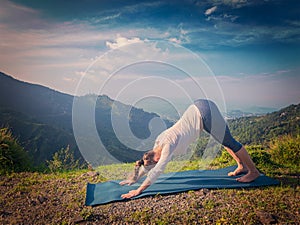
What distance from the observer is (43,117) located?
30547 mm

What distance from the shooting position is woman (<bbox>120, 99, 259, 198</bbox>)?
4000mm

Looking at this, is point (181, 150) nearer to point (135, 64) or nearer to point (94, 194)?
point (94, 194)

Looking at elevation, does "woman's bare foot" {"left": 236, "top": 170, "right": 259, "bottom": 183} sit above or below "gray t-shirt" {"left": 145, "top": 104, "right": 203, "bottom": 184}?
below

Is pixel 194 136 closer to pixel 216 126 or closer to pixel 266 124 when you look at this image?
pixel 216 126

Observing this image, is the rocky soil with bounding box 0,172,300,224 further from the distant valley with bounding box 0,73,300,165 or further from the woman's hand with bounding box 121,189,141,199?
the distant valley with bounding box 0,73,300,165

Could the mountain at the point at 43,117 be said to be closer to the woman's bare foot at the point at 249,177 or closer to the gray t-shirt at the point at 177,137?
the gray t-shirt at the point at 177,137

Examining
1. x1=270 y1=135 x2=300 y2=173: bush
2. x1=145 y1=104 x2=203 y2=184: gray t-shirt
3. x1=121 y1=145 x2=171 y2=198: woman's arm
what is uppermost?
x1=145 y1=104 x2=203 y2=184: gray t-shirt

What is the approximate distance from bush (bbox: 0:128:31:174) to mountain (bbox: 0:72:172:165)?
140 cm

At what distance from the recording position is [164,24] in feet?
25.7

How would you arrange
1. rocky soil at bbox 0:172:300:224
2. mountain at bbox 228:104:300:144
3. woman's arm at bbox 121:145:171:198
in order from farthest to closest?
1. mountain at bbox 228:104:300:144
2. woman's arm at bbox 121:145:171:198
3. rocky soil at bbox 0:172:300:224

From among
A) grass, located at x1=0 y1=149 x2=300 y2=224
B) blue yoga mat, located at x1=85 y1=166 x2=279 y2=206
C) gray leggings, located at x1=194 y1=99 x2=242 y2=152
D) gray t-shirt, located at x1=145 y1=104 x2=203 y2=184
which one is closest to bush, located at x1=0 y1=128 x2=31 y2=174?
grass, located at x1=0 y1=149 x2=300 y2=224

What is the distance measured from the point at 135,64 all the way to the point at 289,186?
312 centimetres

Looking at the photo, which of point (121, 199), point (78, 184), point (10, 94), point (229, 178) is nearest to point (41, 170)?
point (78, 184)

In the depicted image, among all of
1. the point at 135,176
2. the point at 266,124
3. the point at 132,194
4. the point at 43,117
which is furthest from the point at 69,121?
the point at 132,194
